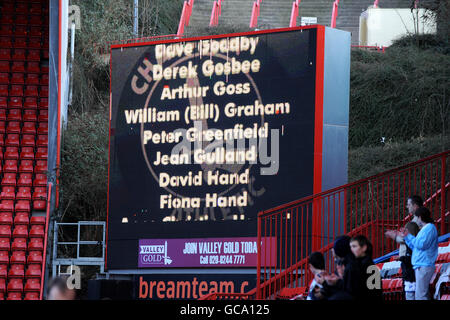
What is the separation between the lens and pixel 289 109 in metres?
14.0

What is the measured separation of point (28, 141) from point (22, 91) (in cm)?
177

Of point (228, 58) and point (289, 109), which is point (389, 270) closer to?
point (289, 109)

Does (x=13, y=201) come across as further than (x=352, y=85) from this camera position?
No

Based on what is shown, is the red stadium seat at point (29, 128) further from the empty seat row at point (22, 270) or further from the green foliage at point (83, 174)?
the empty seat row at point (22, 270)

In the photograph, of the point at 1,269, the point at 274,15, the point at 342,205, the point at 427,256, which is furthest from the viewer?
the point at 274,15

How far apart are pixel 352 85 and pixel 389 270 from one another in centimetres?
1244

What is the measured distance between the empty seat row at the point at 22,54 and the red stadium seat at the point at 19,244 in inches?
236

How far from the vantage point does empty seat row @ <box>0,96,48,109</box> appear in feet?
72.8

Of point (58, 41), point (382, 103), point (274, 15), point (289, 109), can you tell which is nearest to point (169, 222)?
point (289, 109)

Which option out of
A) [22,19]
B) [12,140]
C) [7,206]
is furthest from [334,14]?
[7,206]

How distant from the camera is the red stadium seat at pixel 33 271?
18.5 metres

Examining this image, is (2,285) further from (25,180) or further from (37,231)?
(25,180)

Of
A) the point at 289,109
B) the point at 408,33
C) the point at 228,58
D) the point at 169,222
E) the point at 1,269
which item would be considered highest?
the point at 408,33

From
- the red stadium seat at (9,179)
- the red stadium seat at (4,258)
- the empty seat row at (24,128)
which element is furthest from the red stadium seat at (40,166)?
the red stadium seat at (4,258)
